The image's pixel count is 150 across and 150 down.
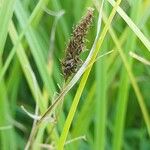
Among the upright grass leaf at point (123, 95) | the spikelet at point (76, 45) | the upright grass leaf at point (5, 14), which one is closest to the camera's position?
the spikelet at point (76, 45)

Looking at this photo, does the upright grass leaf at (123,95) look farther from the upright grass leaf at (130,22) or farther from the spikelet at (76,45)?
the spikelet at (76,45)

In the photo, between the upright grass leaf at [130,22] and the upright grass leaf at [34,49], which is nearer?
the upright grass leaf at [130,22]

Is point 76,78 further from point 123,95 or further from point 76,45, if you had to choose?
point 123,95

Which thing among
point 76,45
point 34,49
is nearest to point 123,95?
point 34,49


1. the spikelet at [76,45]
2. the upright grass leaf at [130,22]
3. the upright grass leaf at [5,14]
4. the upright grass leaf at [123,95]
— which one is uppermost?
the upright grass leaf at [5,14]

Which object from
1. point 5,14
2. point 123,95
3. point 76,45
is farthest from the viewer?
point 123,95

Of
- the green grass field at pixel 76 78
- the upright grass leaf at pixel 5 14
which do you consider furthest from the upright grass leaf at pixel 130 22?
the upright grass leaf at pixel 5 14

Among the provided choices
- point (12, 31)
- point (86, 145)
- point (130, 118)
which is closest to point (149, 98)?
point (130, 118)
